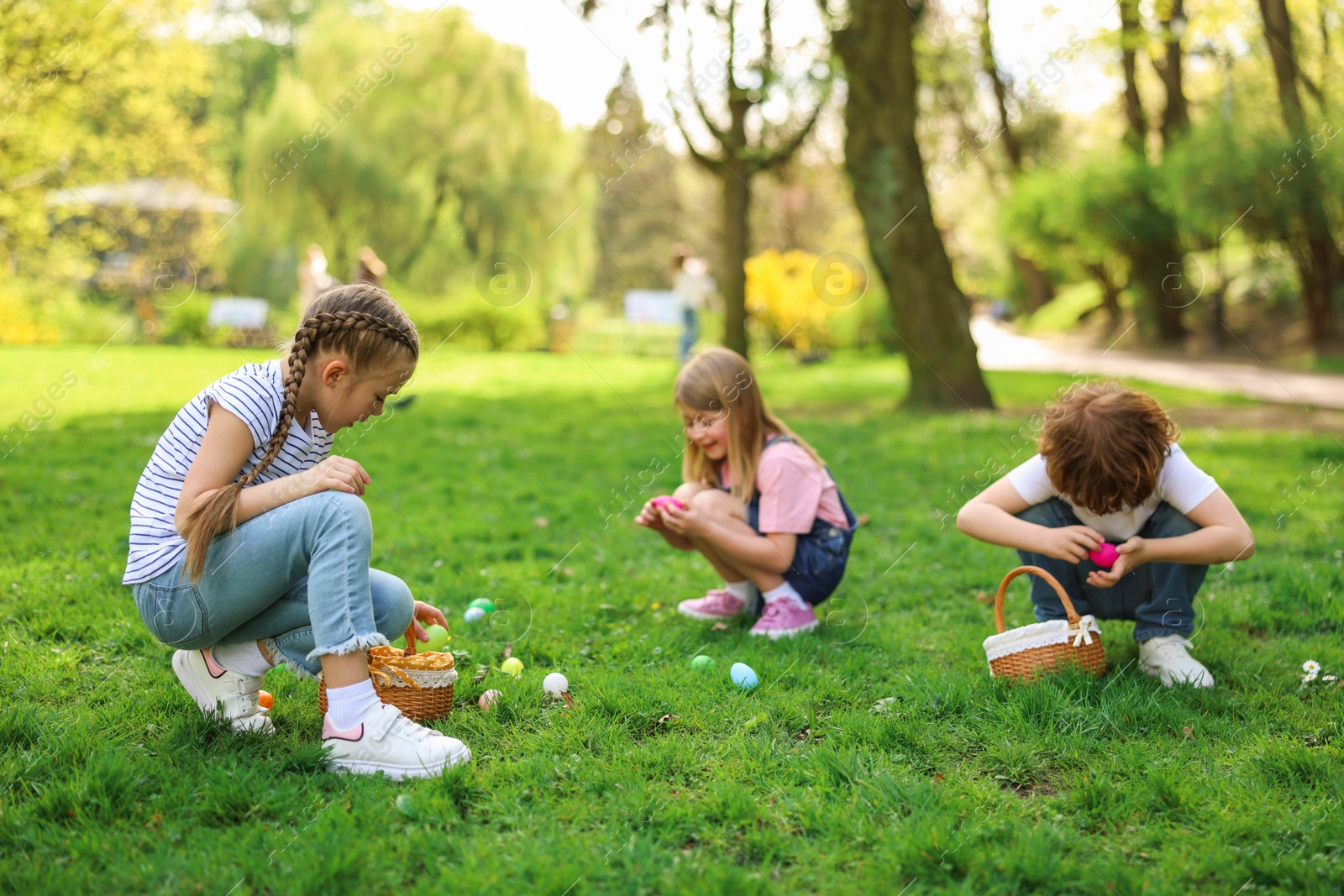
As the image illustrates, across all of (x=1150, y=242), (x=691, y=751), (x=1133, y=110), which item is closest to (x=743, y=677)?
(x=691, y=751)

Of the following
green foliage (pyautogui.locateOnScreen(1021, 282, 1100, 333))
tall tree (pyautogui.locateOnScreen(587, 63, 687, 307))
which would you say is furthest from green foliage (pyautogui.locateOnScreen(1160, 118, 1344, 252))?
tall tree (pyautogui.locateOnScreen(587, 63, 687, 307))

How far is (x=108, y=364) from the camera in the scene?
14305 mm

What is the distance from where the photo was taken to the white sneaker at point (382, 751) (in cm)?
251

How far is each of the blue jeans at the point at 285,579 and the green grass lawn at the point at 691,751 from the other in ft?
1.11

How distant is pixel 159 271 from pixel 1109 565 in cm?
2553

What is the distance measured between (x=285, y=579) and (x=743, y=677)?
4.66 feet

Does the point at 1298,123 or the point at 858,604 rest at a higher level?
the point at 1298,123

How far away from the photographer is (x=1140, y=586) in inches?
126

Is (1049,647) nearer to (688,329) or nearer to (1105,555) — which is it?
(1105,555)

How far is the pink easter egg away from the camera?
293 cm

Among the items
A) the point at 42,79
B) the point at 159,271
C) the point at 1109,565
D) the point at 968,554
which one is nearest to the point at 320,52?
the point at 159,271

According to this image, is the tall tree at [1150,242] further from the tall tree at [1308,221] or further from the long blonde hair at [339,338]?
the long blonde hair at [339,338]

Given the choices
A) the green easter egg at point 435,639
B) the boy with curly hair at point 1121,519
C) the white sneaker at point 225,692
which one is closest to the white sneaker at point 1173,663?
the boy with curly hair at point 1121,519

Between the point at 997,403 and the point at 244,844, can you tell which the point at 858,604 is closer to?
the point at 244,844
